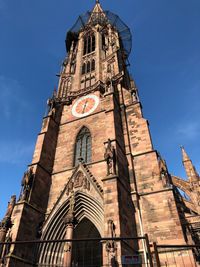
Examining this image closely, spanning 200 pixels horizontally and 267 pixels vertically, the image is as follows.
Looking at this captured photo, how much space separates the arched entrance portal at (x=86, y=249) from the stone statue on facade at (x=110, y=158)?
299cm

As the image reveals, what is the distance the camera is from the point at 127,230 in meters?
8.84

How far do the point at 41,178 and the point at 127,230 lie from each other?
6.08 metres

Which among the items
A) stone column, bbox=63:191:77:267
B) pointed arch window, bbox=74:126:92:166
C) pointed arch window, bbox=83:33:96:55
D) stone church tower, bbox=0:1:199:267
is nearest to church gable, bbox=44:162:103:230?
stone church tower, bbox=0:1:199:267

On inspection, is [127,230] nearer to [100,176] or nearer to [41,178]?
[100,176]

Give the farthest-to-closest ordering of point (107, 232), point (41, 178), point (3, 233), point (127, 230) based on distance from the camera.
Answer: point (41, 178)
point (3, 233)
point (127, 230)
point (107, 232)

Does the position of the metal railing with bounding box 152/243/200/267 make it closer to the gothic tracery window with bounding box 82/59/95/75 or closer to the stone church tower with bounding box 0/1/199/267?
the stone church tower with bounding box 0/1/199/267

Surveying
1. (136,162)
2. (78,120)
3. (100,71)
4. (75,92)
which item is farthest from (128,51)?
(136,162)

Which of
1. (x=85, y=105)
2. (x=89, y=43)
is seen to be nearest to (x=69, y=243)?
(x=85, y=105)

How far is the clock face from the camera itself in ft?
54.4

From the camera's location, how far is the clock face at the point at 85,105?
1658 cm

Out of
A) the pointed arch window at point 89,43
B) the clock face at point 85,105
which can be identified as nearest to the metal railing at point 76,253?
the clock face at point 85,105

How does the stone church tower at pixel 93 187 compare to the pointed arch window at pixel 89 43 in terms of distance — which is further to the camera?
the pointed arch window at pixel 89 43

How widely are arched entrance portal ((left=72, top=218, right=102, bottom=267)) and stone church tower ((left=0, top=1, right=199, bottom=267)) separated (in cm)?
6

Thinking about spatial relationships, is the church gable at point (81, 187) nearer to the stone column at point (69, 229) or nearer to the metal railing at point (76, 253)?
the stone column at point (69, 229)
